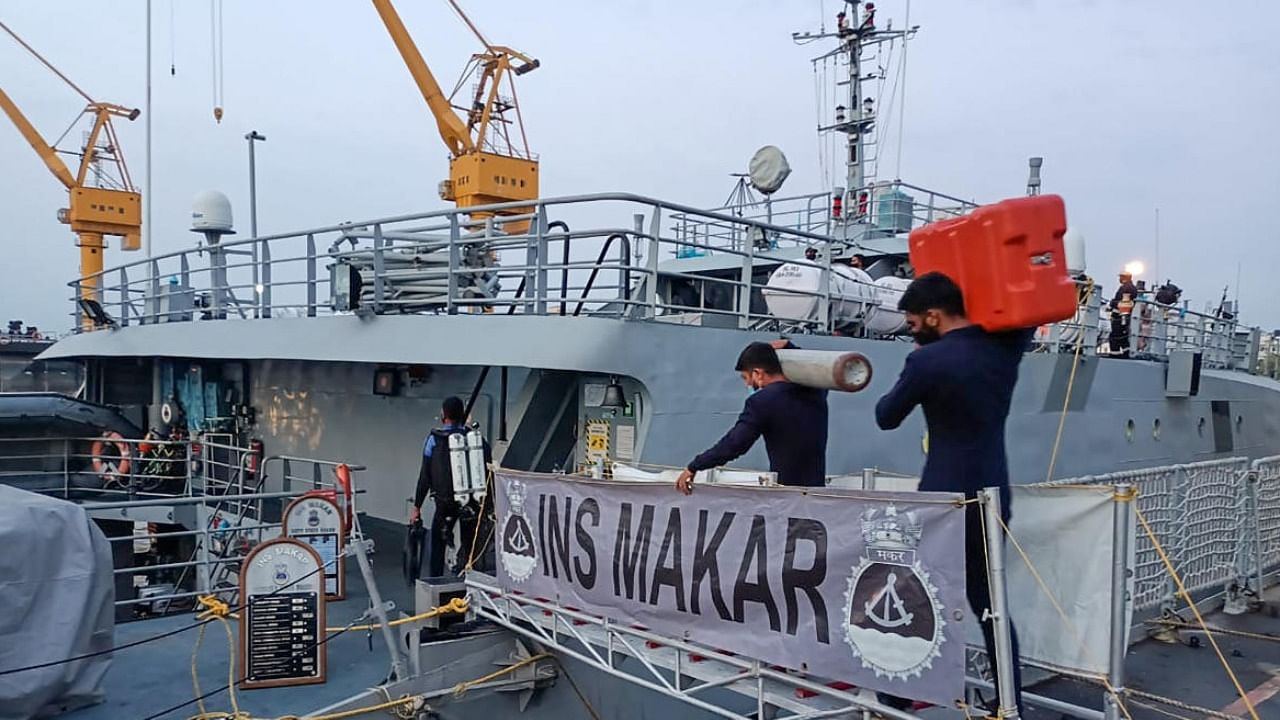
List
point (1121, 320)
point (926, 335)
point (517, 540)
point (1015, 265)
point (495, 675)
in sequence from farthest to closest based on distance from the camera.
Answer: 1. point (1121, 320)
2. point (495, 675)
3. point (517, 540)
4. point (926, 335)
5. point (1015, 265)

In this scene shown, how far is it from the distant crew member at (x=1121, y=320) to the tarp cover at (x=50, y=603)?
38.4 ft

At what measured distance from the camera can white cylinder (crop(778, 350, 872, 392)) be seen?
4.02 meters

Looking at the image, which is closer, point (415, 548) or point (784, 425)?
point (784, 425)

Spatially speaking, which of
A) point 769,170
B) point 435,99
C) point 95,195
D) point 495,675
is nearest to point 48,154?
point 95,195

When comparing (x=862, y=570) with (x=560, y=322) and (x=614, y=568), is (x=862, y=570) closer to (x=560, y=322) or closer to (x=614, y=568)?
(x=614, y=568)

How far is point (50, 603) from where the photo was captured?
5109 mm

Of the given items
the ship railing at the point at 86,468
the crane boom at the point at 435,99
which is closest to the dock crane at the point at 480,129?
the crane boom at the point at 435,99

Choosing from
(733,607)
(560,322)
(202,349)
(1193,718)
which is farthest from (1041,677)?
(202,349)

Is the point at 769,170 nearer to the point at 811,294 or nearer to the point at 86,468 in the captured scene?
the point at 811,294

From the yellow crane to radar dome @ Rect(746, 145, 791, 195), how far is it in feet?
74.6

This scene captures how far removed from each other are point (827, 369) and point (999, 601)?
1.27m

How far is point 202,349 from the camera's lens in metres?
10.1

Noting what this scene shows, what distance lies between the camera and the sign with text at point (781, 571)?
323 cm

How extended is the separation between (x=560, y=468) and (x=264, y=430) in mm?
5624
